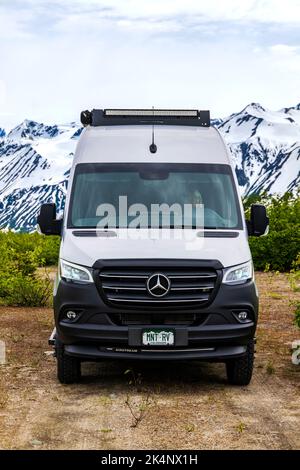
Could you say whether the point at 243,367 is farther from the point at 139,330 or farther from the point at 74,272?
the point at 74,272

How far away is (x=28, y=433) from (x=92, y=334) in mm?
1662

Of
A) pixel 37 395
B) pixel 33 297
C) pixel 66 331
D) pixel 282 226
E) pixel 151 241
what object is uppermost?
pixel 151 241

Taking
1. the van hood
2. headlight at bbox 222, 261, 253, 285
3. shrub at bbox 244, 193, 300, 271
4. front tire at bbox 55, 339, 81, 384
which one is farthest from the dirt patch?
shrub at bbox 244, 193, 300, 271

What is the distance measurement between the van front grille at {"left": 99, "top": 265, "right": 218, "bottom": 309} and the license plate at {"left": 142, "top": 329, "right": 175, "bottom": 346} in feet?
0.82

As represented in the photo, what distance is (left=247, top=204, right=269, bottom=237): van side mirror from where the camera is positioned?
9.79 m

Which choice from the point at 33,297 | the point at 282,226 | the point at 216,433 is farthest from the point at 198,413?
the point at 282,226

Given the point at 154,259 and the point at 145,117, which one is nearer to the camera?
the point at 154,259

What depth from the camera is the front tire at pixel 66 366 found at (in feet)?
30.0

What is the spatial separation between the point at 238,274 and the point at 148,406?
1.65 meters

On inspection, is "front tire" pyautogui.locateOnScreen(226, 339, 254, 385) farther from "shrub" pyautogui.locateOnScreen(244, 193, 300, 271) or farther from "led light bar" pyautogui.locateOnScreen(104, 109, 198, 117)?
"shrub" pyautogui.locateOnScreen(244, 193, 300, 271)

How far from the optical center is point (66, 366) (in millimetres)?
9195

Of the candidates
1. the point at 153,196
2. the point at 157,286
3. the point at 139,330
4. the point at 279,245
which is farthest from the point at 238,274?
the point at 279,245
